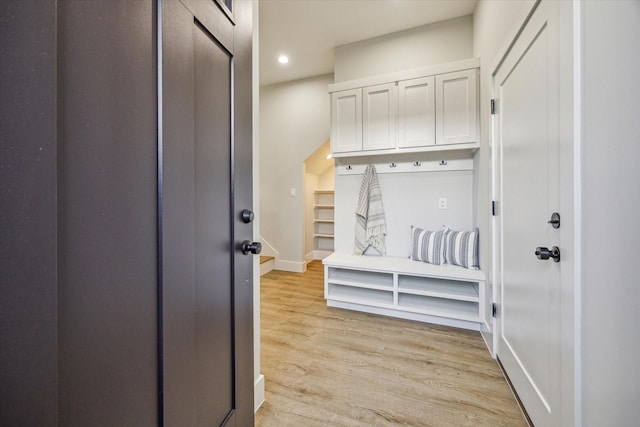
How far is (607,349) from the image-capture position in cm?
80

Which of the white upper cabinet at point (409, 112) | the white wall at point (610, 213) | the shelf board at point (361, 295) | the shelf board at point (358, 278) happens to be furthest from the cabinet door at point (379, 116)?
the white wall at point (610, 213)

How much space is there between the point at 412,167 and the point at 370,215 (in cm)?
66

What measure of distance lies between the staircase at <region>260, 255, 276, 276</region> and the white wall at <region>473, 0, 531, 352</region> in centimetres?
283

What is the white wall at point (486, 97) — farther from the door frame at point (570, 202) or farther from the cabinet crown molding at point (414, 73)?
the door frame at point (570, 202)

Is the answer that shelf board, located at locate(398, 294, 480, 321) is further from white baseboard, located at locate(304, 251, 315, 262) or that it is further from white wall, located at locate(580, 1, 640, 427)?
white baseboard, located at locate(304, 251, 315, 262)

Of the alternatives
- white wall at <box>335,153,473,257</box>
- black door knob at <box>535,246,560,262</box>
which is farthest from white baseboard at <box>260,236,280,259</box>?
black door knob at <box>535,246,560,262</box>

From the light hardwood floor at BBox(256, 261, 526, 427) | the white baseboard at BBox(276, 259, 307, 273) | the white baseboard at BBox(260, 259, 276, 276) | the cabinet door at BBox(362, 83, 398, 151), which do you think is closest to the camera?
the light hardwood floor at BBox(256, 261, 526, 427)

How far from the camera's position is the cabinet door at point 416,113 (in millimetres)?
2543

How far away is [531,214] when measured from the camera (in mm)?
1343

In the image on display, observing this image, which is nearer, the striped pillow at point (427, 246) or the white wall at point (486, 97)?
the white wall at point (486, 97)

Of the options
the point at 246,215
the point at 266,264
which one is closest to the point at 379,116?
the point at 246,215

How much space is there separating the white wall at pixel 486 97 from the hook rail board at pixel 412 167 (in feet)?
0.65

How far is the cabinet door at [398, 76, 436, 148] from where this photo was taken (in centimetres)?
254

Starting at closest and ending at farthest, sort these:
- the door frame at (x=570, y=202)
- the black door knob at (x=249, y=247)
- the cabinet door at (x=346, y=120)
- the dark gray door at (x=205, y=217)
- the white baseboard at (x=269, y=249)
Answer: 1. the dark gray door at (x=205, y=217)
2. the door frame at (x=570, y=202)
3. the black door knob at (x=249, y=247)
4. the cabinet door at (x=346, y=120)
5. the white baseboard at (x=269, y=249)
